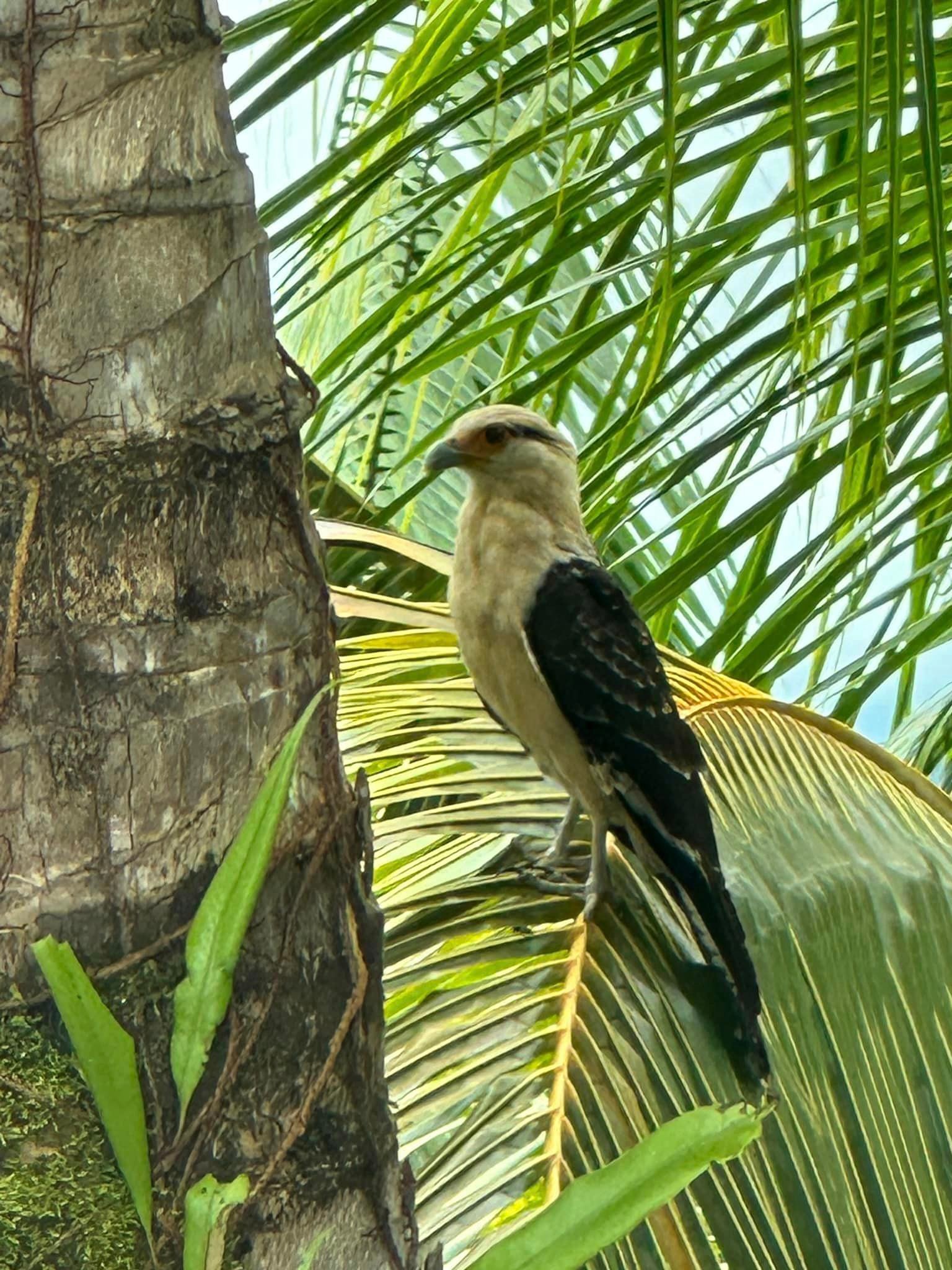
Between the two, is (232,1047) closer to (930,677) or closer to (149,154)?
(149,154)

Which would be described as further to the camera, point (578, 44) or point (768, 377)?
point (768, 377)

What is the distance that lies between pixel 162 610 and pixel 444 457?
1.05 metres

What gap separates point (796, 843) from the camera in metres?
1.39

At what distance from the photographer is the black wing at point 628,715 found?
4.70 feet

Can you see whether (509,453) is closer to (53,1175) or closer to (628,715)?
(628,715)

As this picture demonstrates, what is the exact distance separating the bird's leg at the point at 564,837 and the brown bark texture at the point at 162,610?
0.89 m

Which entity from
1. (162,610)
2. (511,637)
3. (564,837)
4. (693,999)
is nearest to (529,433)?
(511,637)

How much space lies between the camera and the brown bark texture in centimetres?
72

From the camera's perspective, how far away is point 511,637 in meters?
1.71

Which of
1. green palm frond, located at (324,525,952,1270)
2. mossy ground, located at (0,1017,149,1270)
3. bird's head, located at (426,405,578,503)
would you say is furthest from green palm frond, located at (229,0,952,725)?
mossy ground, located at (0,1017,149,1270)

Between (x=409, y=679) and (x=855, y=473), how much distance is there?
565mm

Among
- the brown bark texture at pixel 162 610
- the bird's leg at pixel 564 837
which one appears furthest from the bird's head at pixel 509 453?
the brown bark texture at pixel 162 610

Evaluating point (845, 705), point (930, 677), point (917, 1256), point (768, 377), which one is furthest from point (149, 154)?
point (930, 677)

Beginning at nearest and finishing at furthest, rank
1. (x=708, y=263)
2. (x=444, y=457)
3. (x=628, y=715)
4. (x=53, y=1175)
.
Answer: (x=53, y=1175) < (x=708, y=263) < (x=628, y=715) < (x=444, y=457)
